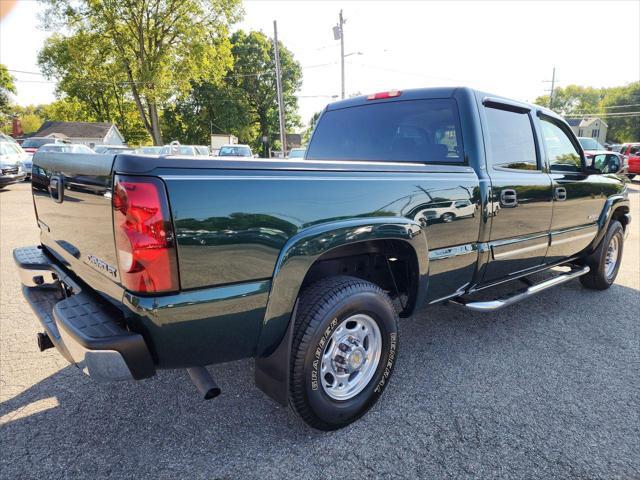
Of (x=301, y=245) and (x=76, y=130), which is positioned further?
(x=76, y=130)

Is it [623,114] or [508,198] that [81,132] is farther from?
[623,114]

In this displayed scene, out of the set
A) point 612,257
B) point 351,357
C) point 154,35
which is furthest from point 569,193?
point 154,35

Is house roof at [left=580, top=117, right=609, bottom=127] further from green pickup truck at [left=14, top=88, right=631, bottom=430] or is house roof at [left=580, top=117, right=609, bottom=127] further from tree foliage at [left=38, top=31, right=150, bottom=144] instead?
green pickup truck at [left=14, top=88, right=631, bottom=430]

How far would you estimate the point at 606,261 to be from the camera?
4758 millimetres

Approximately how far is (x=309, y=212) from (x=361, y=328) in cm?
82

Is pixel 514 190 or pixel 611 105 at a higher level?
pixel 611 105

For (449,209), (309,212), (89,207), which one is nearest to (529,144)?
(449,209)

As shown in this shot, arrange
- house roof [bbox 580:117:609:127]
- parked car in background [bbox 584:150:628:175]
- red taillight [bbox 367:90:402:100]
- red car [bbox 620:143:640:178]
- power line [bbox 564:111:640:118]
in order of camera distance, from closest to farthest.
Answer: red taillight [bbox 367:90:402:100] < parked car in background [bbox 584:150:628:175] < red car [bbox 620:143:640:178] < power line [bbox 564:111:640:118] < house roof [bbox 580:117:609:127]

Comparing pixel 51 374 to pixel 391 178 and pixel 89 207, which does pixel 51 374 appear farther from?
pixel 391 178

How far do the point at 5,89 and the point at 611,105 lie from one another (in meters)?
103

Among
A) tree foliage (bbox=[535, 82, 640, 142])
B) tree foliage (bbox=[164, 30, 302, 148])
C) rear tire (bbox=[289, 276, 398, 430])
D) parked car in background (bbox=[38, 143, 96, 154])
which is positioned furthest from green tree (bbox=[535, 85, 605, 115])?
rear tire (bbox=[289, 276, 398, 430])

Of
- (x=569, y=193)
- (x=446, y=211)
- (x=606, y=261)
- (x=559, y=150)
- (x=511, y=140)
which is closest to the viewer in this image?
(x=446, y=211)

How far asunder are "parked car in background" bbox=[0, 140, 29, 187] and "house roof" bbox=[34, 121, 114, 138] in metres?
38.6

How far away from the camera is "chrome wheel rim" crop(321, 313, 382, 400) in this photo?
7.41 feet
